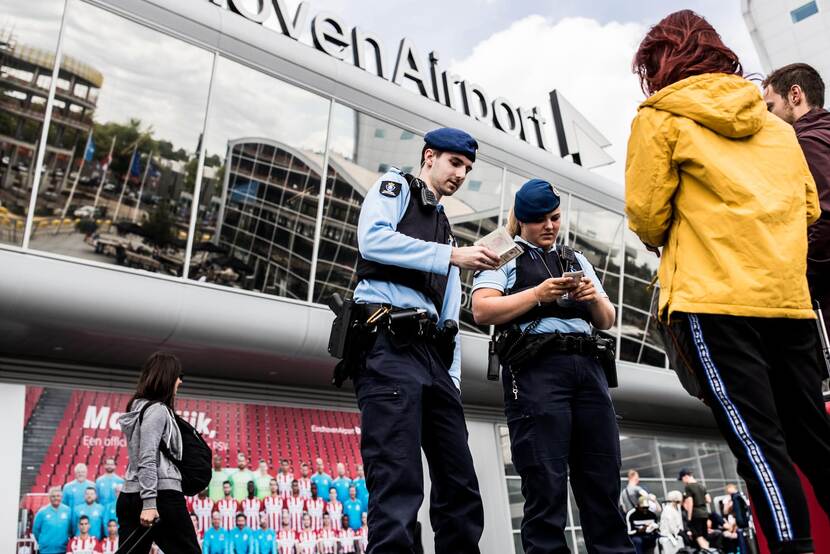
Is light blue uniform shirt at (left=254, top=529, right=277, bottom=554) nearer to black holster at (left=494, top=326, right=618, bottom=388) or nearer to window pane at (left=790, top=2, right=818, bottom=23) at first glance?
black holster at (left=494, top=326, right=618, bottom=388)

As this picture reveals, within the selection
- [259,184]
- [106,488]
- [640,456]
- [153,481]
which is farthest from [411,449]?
[640,456]

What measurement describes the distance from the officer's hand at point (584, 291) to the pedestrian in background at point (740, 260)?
58 cm

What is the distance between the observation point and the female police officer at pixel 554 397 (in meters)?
3.22

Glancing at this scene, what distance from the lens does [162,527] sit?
15.1 ft

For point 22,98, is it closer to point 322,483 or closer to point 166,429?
point 166,429

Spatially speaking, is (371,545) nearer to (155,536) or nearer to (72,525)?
(155,536)

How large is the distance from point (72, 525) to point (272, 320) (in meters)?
4.09

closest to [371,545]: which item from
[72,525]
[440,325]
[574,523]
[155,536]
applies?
[440,325]

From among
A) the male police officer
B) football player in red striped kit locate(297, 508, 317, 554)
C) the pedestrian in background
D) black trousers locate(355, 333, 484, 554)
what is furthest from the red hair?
football player in red striped kit locate(297, 508, 317, 554)

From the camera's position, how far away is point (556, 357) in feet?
11.3

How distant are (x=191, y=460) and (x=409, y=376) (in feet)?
8.71

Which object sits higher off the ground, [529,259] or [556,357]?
[529,259]

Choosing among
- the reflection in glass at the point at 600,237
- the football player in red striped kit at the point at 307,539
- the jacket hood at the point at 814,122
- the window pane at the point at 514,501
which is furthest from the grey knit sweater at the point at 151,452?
the reflection in glass at the point at 600,237

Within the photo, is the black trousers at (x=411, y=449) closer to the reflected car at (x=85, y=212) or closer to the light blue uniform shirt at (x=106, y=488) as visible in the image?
the light blue uniform shirt at (x=106, y=488)
